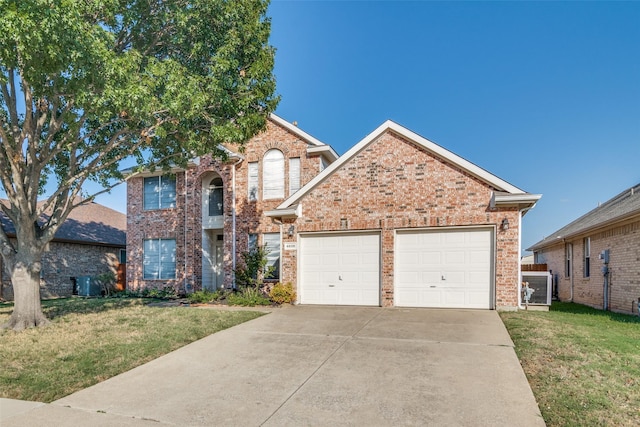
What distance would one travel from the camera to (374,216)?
36.2 ft

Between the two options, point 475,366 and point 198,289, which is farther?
point 198,289

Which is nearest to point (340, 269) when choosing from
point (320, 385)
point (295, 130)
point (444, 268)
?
point (444, 268)

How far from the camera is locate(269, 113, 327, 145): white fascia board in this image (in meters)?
14.2

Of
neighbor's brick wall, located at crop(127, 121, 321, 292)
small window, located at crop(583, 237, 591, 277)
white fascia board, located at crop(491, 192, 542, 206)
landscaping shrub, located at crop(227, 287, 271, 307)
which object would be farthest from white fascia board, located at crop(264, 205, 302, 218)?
small window, located at crop(583, 237, 591, 277)

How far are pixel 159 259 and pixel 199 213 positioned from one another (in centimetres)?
310

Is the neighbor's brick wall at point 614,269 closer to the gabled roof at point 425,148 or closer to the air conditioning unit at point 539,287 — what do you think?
the air conditioning unit at point 539,287

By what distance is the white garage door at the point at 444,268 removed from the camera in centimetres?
1010

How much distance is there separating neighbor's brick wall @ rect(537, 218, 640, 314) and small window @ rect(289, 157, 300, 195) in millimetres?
10933

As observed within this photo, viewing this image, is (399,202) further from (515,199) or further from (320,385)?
(320,385)

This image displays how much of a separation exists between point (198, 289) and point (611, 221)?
1562 cm

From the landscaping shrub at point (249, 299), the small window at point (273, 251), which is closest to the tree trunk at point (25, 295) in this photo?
the landscaping shrub at point (249, 299)

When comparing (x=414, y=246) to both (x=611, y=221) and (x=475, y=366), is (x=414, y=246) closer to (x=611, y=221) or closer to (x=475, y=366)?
(x=475, y=366)

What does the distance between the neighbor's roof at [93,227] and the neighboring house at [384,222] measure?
32.9 ft

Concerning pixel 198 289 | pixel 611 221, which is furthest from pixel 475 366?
pixel 198 289
